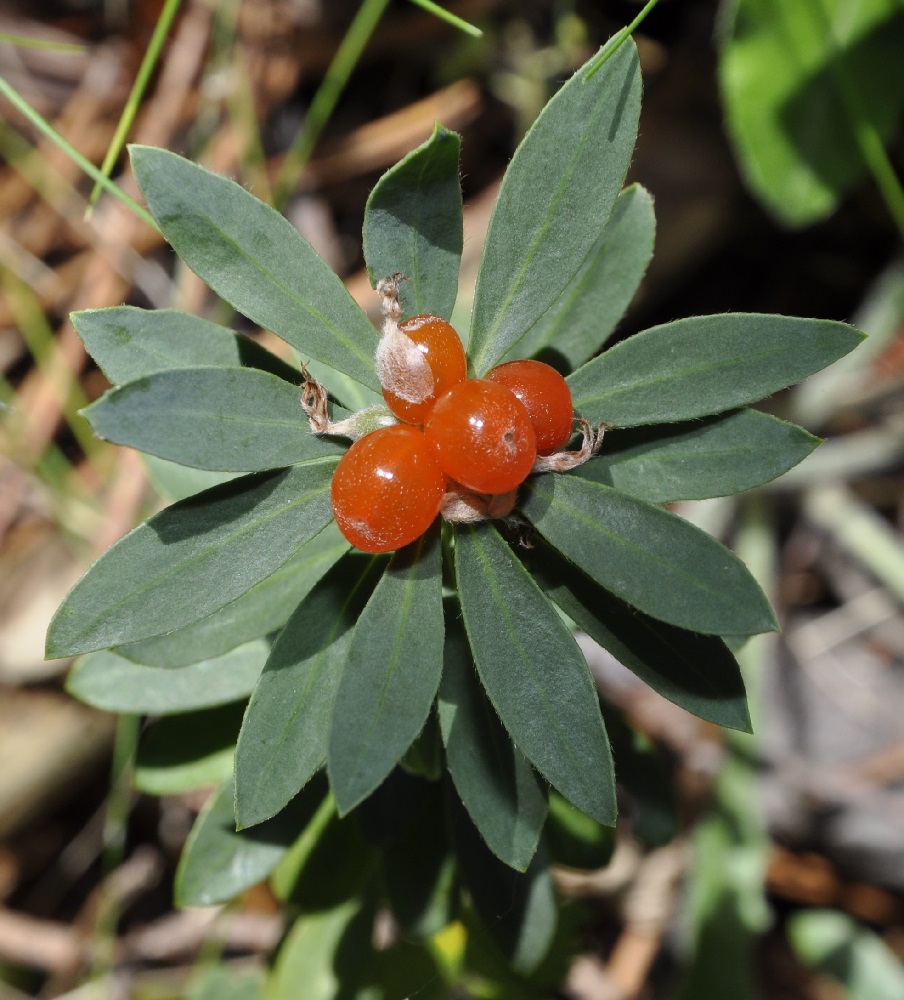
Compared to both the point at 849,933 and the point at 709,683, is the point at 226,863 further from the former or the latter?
the point at 849,933

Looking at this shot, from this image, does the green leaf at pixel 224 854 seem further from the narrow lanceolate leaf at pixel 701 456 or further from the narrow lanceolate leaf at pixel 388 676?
the narrow lanceolate leaf at pixel 701 456

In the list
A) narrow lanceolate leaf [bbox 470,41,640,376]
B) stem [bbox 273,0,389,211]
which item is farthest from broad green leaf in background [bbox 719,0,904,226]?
narrow lanceolate leaf [bbox 470,41,640,376]

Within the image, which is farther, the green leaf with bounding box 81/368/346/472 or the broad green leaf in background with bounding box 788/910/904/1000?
the broad green leaf in background with bounding box 788/910/904/1000

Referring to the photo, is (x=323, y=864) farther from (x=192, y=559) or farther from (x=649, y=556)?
(x=649, y=556)

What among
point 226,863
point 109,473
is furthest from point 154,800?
point 226,863

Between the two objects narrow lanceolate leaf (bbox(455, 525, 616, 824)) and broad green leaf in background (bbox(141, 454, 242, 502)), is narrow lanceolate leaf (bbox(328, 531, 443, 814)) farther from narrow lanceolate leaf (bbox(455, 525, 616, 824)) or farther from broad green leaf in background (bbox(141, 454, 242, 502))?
broad green leaf in background (bbox(141, 454, 242, 502))

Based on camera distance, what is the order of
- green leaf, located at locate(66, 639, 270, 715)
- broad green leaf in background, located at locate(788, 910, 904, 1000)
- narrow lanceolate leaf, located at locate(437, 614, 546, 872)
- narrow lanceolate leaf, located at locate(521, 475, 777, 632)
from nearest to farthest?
1. narrow lanceolate leaf, located at locate(521, 475, 777, 632)
2. narrow lanceolate leaf, located at locate(437, 614, 546, 872)
3. green leaf, located at locate(66, 639, 270, 715)
4. broad green leaf in background, located at locate(788, 910, 904, 1000)

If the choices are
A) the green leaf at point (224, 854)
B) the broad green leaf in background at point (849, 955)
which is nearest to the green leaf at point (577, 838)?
the green leaf at point (224, 854)
